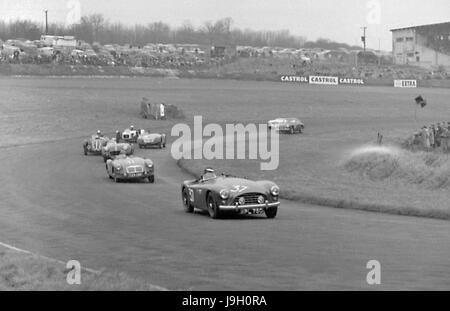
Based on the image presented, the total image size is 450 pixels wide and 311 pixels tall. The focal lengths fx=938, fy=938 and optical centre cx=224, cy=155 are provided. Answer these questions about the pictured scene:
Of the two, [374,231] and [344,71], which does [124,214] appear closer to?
[374,231]

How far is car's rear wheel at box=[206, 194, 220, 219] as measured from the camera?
24.2 m

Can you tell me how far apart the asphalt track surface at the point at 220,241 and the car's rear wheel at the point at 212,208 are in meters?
0.24

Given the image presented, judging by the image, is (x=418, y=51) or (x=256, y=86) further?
(x=418, y=51)

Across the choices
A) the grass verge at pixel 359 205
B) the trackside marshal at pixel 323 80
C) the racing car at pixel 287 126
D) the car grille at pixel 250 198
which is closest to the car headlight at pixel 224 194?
the car grille at pixel 250 198

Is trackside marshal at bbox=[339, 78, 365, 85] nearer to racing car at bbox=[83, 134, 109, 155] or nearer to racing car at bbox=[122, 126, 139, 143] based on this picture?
racing car at bbox=[122, 126, 139, 143]

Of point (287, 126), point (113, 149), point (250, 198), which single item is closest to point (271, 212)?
point (250, 198)

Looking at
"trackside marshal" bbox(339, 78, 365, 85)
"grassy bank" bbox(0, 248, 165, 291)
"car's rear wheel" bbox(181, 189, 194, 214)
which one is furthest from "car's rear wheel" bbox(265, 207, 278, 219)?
"trackside marshal" bbox(339, 78, 365, 85)

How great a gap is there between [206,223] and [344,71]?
126 meters

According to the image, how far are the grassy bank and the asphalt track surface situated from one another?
71cm

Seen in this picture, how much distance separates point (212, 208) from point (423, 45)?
125m

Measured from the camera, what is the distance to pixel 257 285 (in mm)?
13555

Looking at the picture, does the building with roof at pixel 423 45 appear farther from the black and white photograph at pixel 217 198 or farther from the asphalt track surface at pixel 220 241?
the asphalt track surface at pixel 220 241

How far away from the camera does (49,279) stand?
1398 cm

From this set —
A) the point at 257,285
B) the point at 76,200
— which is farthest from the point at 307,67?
the point at 257,285
